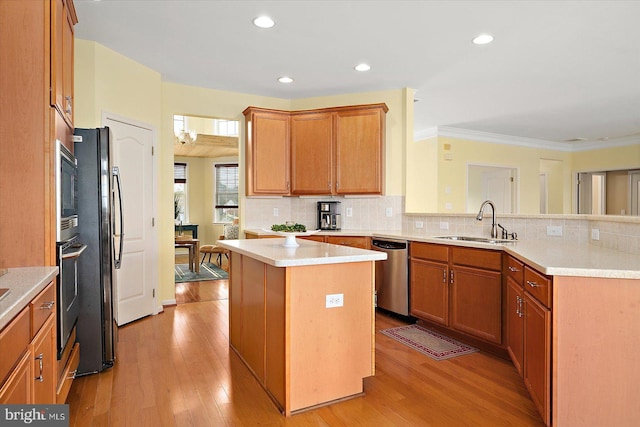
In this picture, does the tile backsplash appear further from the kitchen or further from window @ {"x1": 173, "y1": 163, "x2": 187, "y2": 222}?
window @ {"x1": 173, "y1": 163, "x2": 187, "y2": 222}

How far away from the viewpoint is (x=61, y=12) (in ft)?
7.64

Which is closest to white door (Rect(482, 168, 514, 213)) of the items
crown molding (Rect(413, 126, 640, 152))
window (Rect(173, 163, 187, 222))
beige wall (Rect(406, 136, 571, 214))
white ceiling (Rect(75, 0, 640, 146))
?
beige wall (Rect(406, 136, 571, 214))

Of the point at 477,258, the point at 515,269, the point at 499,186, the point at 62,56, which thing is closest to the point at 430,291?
the point at 477,258

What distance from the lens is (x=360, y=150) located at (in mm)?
4672

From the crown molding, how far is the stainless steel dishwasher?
3531 millimetres

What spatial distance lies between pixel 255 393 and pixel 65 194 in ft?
5.13

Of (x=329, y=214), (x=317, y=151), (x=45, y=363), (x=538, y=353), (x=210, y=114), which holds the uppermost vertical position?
(x=210, y=114)

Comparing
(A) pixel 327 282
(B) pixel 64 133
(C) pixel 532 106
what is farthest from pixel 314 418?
(C) pixel 532 106

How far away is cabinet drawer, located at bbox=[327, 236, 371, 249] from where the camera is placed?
4.34 m

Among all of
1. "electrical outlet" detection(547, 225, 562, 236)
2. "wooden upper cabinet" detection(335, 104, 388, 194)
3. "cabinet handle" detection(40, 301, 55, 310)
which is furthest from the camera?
"wooden upper cabinet" detection(335, 104, 388, 194)

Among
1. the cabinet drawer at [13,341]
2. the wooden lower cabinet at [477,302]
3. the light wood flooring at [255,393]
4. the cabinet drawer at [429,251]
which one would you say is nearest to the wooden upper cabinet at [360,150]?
the cabinet drawer at [429,251]

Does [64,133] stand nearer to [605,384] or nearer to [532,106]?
[605,384]

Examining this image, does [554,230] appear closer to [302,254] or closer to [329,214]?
[302,254]

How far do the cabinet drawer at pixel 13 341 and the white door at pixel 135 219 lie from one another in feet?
8.47
